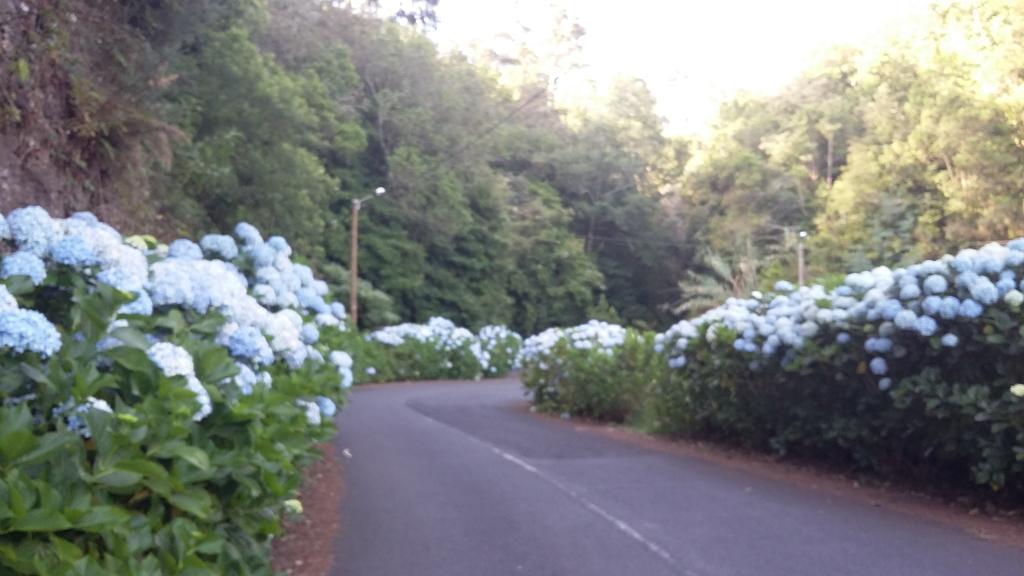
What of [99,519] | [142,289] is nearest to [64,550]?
[99,519]

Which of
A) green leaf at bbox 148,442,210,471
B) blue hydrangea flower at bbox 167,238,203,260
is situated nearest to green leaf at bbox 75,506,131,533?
green leaf at bbox 148,442,210,471

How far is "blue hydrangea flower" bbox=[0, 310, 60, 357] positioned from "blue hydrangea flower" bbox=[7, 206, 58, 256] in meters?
1.18

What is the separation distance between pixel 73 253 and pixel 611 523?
18.5 feet

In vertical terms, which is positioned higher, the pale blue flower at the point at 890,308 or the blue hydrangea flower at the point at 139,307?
the pale blue flower at the point at 890,308

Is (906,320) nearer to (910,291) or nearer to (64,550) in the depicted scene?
(910,291)

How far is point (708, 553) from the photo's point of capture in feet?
28.1

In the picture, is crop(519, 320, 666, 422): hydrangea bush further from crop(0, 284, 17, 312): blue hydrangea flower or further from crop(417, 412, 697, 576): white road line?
crop(0, 284, 17, 312): blue hydrangea flower

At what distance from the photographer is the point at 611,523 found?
9.83m

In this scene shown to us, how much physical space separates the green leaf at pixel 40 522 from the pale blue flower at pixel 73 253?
2095 mm

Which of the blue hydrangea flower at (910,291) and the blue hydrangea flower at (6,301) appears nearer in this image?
the blue hydrangea flower at (6,301)

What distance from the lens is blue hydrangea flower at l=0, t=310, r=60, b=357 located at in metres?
4.37

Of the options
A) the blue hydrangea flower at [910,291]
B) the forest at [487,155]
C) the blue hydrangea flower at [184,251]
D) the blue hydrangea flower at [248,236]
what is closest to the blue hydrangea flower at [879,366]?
the blue hydrangea flower at [910,291]

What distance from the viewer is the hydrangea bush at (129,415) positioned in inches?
154

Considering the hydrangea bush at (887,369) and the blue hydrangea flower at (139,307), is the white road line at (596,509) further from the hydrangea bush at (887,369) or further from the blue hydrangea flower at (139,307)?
the blue hydrangea flower at (139,307)
